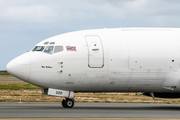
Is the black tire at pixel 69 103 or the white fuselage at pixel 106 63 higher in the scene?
the white fuselage at pixel 106 63

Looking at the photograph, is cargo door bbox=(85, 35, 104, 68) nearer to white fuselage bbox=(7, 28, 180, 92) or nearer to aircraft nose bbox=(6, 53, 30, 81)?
white fuselage bbox=(7, 28, 180, 92)

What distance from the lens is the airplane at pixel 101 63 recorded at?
23.4 m

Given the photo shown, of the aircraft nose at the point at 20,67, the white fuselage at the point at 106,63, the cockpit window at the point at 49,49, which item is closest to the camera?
the aircraft nose at the point at 20,67

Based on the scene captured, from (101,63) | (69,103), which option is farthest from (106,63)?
(69,103)

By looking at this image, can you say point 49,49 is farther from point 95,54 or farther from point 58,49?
point 95,54

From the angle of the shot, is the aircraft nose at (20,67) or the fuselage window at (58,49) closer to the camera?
the aircraft nose at (20,67)

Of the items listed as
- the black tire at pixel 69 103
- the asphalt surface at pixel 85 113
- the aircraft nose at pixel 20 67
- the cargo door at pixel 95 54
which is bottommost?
the asphalt surface at pixel 85 113

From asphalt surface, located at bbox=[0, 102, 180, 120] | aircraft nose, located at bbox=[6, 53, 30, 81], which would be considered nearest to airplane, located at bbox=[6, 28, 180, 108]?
aircraft nose, located at bbox=[6, 53, 30, 81]

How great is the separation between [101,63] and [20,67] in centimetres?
529

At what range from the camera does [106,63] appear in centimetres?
2386

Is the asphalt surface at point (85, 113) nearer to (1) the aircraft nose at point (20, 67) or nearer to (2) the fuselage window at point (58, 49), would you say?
(1) the aircraft nose at point (20, 67)

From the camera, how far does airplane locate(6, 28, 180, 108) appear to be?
23.4 metres

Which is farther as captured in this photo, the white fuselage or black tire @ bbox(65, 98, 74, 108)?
black tire @ bbox(65, 98, 74, 108)

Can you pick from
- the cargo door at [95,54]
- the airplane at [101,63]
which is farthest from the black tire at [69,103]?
the cargo door at [95,54]
